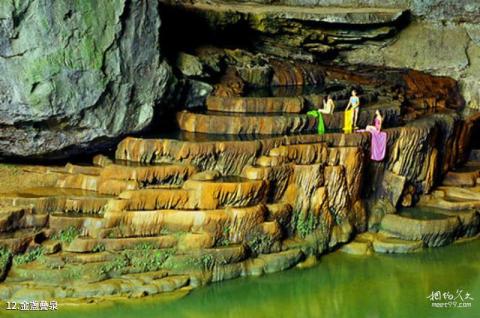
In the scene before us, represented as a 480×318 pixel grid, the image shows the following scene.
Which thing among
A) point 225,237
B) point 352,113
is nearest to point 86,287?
point 225,237

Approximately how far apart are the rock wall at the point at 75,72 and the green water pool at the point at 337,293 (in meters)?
3.24

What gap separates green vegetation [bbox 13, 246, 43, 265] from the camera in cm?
1048

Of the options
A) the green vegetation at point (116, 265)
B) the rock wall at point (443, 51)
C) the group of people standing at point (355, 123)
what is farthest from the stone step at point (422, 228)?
the rock wall at point (443, 51)

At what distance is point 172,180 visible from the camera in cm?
1189

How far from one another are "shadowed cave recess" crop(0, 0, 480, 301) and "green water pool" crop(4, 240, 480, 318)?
0.81ft

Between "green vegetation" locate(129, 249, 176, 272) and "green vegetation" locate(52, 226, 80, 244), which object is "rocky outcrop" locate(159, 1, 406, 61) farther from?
"green vegetation" locate(129, 249, 176, 272)

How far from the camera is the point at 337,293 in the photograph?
11.3 m

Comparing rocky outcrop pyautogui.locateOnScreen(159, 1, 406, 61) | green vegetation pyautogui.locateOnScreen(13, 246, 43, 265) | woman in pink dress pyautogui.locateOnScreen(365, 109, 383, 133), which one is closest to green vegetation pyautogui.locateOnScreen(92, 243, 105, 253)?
green vegetation pyautogui.locateOnScreen(13, 246, 43, 265)

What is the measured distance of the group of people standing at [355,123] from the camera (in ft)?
44.7

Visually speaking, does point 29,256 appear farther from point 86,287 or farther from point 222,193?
point 222,193

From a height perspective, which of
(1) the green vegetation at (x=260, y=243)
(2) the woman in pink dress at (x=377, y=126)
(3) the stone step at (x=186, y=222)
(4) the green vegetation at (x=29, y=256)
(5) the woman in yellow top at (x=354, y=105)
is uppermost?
(5) the woman in yellow top at (x=354, y=105)

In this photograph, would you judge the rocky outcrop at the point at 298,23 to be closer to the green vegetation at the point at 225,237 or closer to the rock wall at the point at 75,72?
the rock wall at the point at 75,72

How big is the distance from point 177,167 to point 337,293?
346 cm

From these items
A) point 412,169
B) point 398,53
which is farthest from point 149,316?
point 398,53
